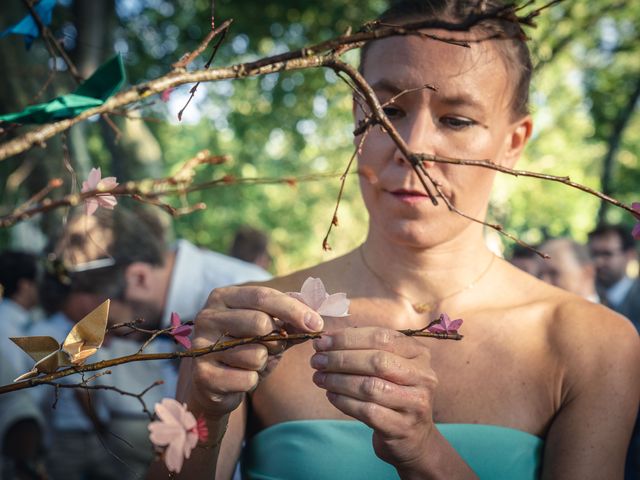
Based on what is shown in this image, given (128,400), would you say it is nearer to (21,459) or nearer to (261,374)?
(21,459)

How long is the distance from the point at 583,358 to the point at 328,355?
0.91 meters

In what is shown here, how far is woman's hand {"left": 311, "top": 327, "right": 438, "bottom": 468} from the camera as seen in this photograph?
145cm

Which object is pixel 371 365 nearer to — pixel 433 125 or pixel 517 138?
pixel 433 125

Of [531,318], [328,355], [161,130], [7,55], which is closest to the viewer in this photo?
[328,355]

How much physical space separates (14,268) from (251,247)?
8.48 feet

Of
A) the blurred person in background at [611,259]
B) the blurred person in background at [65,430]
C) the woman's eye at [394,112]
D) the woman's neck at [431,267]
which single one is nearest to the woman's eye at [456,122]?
the woman's eye at [394,112]

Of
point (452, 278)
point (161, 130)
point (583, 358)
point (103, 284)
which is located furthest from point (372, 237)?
point (161, 130)

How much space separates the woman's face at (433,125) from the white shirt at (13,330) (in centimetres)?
265

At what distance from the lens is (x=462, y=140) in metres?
1.97

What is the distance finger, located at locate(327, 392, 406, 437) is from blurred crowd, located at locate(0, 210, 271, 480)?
2.73 m

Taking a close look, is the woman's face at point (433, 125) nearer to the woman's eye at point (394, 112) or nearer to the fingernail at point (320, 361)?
the woman's eye at point (394, 112)

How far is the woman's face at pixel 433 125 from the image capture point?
1.93m

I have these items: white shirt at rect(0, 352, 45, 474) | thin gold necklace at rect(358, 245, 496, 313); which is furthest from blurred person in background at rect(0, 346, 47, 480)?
thin gold necklace at rect(358, 245, 496, 313)

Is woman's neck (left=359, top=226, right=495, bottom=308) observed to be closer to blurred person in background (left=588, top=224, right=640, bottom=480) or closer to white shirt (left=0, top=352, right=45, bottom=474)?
white shirt (left=0, top=352, right=45, bottom=474)
